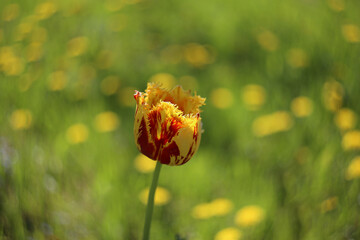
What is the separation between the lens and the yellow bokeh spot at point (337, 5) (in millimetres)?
1926

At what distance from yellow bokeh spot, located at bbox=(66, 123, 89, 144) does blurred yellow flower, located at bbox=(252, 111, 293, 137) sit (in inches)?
21.1

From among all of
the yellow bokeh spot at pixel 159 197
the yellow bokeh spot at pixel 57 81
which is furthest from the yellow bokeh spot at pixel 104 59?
the yellow bokeh spot at pixel 159 197

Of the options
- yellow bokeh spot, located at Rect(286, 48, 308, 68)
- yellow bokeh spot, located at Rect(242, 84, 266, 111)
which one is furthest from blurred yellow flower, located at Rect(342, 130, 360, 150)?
yellow bokeh spot, located at Rect(286, 48, 308, 68)

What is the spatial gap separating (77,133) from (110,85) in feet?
1.00

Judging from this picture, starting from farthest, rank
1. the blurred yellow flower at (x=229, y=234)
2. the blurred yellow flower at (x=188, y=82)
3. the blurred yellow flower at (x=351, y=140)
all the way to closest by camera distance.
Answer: the blurred yellow flower at (x=188, y=82) < the blurred yellow flower at (x=351, y=140) < the blurred yellow flower at (x=229, y=234)

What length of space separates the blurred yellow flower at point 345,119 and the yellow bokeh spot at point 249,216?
0.43 metres

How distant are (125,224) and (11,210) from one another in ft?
0.88

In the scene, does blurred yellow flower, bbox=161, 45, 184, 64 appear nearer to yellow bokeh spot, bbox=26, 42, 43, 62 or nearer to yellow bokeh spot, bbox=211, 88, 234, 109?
yellow bokeh spot, bbox=211, 88, 234, 109

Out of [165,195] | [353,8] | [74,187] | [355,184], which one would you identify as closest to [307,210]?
[355,184]

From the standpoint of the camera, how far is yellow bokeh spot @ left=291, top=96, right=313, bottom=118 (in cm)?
135

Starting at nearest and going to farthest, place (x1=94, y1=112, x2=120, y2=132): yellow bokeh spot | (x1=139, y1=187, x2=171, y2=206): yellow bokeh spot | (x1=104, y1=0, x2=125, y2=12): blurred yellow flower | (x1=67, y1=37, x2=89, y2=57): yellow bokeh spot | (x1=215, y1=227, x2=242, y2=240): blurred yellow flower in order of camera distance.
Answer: (x1=215, y1=227, x2=242, y2=240): blurred yellow flower < (x1=139, y1=187, x2=171, y2=206): yellow bokeh spot < (x1=94, y1=112, x2=120, y2=132): yellow bokeh spot < (x1=67, y1=37, x2=89, y2=57): yellow bokeh spot < (x1=104, y1=0, x2=125, y2=12): blurred yellow flower

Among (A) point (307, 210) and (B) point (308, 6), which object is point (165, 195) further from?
(B) point (308, 6)

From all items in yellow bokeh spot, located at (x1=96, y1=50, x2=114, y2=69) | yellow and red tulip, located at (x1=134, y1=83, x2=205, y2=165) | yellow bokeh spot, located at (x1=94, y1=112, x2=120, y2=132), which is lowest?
yellow bokeh spot, located at (x1=94, y1=112, x2=120, y2=132)

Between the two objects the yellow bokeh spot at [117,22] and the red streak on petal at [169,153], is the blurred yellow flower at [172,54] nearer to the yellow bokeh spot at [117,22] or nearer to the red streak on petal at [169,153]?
the yellow bokeh spot at [117,22]
